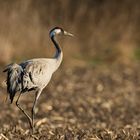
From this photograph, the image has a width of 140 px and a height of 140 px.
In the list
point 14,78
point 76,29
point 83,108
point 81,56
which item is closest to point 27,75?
point 14,78

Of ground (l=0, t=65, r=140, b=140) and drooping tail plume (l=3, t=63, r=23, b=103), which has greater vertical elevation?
drooping tail plume (l=3, t=63, r=23, b=103)

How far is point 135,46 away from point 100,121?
8970 mm

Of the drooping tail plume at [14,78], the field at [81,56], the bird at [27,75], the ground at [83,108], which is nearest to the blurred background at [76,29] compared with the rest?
the field at [81,56]

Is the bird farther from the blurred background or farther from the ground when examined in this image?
the blurred background

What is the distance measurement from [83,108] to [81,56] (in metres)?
6.41

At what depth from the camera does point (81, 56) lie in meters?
18.6

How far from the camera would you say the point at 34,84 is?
26.4 feet

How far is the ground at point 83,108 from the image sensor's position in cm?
788

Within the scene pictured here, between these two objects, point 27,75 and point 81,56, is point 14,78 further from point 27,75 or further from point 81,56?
point 81,56

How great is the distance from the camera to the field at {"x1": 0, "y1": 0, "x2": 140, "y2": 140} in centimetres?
1180

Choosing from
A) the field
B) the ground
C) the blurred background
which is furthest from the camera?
the blurred background

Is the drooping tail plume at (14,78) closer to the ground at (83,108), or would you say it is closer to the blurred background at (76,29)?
the ground at (83,108)

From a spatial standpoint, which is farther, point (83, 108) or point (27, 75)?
point (83, 108)

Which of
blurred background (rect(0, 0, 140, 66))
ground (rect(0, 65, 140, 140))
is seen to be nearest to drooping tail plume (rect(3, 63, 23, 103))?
ground (rect(0, 65, 140, 140))
